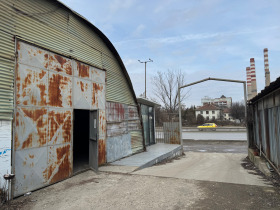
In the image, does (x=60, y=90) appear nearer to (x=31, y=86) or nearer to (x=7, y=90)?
(x=31, y=86)

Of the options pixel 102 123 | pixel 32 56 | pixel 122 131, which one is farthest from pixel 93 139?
pixel 32 56

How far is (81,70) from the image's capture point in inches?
299

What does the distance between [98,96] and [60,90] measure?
2.12 meters

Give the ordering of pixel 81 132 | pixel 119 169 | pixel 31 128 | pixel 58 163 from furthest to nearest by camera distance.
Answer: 1. pixel 81 132
2. pixel 119 169
3. pixel 58 163
4. pixel 31 128

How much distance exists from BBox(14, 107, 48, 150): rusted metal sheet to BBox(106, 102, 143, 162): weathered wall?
3547 mm

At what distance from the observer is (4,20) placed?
5.09 metres

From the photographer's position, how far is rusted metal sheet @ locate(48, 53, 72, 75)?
6.33m

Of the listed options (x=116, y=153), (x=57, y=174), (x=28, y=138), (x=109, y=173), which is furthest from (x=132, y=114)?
(x=28, y=138)

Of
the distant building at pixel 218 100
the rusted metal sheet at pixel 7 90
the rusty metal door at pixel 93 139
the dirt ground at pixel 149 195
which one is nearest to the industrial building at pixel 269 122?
the dirt ground at pixel 149 195

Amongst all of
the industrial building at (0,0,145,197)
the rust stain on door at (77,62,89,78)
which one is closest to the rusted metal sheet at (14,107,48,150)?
the industrial building at (0,0,145,197)

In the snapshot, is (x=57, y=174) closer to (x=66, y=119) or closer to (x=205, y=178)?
(x=66, y=119)

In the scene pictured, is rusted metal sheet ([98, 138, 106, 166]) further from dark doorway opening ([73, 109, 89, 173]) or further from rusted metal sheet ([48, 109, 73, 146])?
dark doorway opening ([73, 109, 89, 173])

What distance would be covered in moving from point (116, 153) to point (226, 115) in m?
85.2

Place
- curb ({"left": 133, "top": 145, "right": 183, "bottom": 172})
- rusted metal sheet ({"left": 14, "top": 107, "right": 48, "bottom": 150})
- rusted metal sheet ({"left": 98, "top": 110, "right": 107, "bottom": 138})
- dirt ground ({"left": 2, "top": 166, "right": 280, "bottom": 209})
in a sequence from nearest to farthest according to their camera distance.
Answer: dirt ground ({"left": 2, "top": 166, "right": 280, "bottom": 209}) → rusted metal sheet ({"left": 14, "top": 107, "right": 48, "bottom": 150}) → rusted metal sheet ({"left": 98, "top": 110, "right": 107, "bottom": 138}) → curb ({"left": 133, "top": 145, "right": 183, "bottom": 172})
